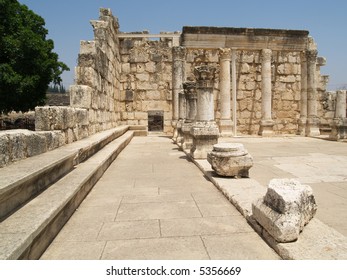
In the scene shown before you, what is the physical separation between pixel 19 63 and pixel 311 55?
16.7 meters

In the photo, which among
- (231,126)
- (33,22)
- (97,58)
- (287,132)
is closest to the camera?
(97,58)

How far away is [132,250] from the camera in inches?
106

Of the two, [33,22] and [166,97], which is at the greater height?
[33,22]

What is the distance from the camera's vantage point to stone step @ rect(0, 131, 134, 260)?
2.19 meters

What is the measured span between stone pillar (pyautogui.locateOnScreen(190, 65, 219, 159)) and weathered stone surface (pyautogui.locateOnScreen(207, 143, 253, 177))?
2.15m

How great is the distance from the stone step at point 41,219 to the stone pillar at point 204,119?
340 cm

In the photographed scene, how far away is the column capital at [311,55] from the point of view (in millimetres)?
15133

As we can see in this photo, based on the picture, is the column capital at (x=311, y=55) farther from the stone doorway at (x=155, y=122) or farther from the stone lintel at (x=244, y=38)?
the stone doorway at (x=155, y=122)

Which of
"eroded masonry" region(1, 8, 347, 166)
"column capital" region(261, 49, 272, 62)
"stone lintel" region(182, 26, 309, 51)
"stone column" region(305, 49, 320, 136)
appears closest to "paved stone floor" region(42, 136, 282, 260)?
"eroded masonry" region(1, 8, 347, 166)

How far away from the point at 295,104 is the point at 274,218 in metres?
16.3

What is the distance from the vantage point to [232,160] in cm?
489
